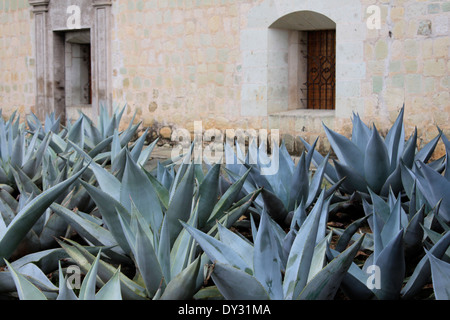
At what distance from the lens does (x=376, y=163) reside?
2.71 m

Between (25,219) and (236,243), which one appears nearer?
(236,243)

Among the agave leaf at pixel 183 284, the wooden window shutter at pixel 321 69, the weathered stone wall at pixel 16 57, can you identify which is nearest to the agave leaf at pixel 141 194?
the agave leaf at pixel 183 284

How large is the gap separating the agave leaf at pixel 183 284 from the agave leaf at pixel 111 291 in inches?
6.3

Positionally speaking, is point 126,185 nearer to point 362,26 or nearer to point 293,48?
point 362,26

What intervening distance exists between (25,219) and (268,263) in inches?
32.3

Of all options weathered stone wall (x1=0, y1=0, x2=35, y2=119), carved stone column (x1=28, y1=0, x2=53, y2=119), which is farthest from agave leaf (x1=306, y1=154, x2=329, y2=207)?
weathered stone wall (x1=0, y1=0, x2=35, y2=119)

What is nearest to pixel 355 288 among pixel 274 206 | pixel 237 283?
pixel 237 283

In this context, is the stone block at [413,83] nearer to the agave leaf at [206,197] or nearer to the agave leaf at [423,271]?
the agave leaf at [206,197]

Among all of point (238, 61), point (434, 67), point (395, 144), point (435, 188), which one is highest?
point (238, 61)

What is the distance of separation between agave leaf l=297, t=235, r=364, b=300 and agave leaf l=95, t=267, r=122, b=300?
47 centimetres

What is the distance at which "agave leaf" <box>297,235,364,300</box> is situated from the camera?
5.12 feet

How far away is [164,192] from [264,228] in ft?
2.57

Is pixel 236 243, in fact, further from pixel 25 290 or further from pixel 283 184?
pixel 283 184

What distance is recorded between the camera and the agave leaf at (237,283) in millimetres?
1528
